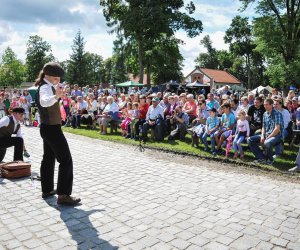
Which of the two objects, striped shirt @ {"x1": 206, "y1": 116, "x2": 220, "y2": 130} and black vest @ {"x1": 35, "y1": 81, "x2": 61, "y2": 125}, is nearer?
black vest @ {"x1": 35, "y1": 81, "x2": 61, "y2": 125}

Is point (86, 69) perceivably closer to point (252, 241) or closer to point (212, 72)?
point (212, 72)

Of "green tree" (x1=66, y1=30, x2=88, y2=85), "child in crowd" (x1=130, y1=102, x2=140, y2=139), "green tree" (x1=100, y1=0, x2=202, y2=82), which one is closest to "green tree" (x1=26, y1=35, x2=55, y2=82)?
"green tree" (x1=66, y1=30, x2=88, y2=85)

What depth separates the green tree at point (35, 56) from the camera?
256 feet

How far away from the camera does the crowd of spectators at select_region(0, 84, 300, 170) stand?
8.39 metres

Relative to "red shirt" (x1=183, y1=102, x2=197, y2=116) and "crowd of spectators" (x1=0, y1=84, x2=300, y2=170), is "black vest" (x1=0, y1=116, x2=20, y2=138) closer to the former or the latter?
"crowd of spectators" (x1=0, y1=84, x2=300, y2=170)

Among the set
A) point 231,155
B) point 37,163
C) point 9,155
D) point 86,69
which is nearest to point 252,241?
point 231,155

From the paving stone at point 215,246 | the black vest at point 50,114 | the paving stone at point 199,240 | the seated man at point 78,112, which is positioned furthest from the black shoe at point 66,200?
the seated man at point 78,112

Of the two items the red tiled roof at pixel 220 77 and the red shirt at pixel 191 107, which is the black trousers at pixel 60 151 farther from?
the red tiled roof at pixel 220 77

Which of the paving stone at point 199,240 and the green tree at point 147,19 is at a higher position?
the green tree at point 147,19

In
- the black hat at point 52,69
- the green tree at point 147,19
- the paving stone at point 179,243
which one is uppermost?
the green tree at point 147,19

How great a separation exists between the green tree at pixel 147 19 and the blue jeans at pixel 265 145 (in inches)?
915

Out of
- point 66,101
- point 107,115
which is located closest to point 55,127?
point 107,115

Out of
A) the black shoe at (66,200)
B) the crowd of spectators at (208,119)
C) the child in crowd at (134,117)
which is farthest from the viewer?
the child in crowd at (134,117)

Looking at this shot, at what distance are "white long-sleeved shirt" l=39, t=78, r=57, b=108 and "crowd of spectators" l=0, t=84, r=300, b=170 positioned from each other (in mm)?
5361
